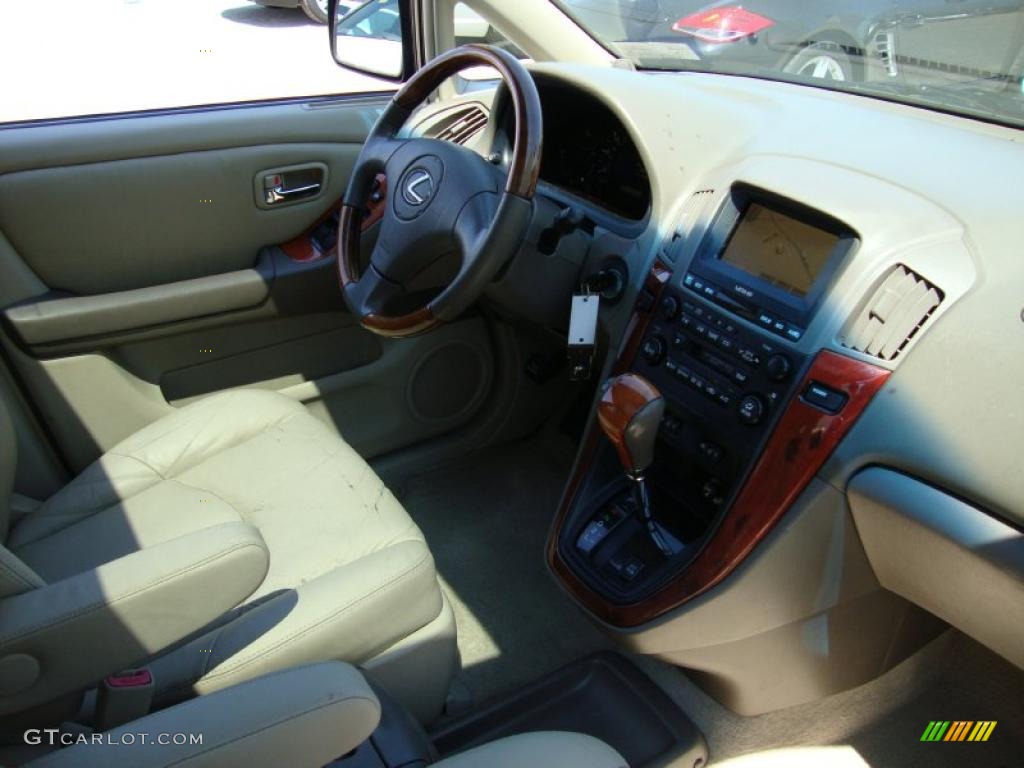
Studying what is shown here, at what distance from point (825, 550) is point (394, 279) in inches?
31.8

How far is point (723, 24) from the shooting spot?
6.08 feet

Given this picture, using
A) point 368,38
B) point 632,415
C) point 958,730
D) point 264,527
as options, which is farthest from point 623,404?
point 368,38

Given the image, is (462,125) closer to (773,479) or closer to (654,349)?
(654,349)

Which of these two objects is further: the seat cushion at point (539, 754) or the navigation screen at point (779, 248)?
the navigation screen at point (779, 248)

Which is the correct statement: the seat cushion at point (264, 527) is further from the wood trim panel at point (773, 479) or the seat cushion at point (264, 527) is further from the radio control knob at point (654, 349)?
the radio control knob at point (654, 349)

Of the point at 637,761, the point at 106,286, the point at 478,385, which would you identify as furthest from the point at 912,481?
the point at 106,286

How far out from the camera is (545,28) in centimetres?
166

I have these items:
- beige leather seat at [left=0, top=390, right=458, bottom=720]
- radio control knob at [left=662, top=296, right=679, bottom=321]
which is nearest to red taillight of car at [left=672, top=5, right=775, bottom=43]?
radio control knob at [left=662, top=296, right=679, bottom=321]

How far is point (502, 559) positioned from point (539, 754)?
114 centimetres

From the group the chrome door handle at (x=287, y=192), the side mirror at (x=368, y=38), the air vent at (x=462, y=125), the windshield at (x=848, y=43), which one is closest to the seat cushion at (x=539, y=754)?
the windshield at (x=848, y=43)

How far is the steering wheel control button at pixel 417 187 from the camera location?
4.43 feet

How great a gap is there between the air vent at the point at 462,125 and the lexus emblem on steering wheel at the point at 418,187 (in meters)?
0.35

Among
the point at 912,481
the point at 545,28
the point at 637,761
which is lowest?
the point at 637,761

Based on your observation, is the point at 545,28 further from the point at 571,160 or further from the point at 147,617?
the point at 147,617
